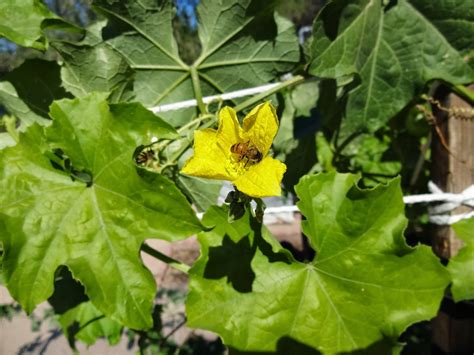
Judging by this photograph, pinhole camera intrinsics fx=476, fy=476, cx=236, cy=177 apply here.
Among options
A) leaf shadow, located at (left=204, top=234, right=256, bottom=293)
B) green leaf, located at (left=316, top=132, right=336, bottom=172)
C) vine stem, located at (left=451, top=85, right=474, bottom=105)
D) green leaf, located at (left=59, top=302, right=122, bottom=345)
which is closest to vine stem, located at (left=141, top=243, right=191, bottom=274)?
leaf shadow, located at (left=204, top=234, right=256, bottom=293)

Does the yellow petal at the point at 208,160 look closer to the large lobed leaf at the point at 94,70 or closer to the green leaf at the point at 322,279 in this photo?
the green leaf at the point at 322,279

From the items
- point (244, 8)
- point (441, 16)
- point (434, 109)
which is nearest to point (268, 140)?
point (244, 8)

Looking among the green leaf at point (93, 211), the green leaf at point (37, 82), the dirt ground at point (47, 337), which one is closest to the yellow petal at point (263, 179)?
the green leaf at point (93, 211)

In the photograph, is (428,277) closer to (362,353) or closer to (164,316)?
(362,353)

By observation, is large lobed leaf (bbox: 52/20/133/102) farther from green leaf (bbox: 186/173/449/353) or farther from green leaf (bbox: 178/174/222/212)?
green leaf (bbox: 186/173/449/353)

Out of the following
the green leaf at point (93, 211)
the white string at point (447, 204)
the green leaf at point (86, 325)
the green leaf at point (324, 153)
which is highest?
the green leaf at point (93, 211)
